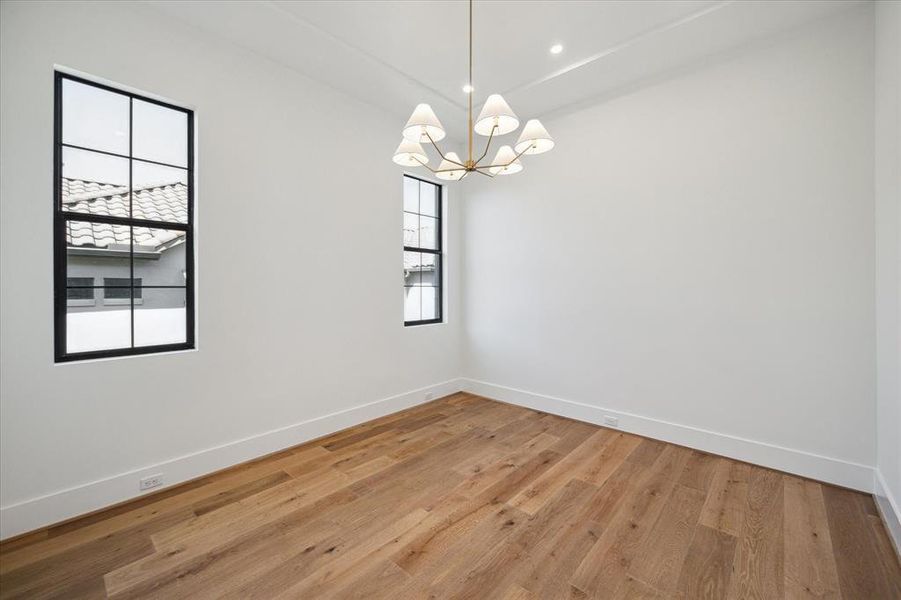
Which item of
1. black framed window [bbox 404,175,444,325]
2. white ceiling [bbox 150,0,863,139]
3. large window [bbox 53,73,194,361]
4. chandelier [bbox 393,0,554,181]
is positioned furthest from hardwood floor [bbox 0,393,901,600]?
white ceiling [bbox 150,0,863,139]

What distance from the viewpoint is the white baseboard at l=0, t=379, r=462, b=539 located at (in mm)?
2127

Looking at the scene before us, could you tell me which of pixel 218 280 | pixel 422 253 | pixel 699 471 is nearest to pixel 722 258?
pixel 699 471

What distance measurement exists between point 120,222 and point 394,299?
2308 millimetres

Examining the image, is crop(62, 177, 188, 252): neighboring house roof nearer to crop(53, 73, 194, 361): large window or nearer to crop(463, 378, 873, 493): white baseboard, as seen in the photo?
crop(53, 73, 194, 361): large window

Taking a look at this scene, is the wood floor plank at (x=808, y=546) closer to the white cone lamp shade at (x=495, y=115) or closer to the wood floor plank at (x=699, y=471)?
the wood floor plank at (x=699, y=471)

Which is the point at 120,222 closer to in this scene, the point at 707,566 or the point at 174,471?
the point at 174,471

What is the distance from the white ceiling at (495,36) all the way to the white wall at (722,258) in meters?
0.28

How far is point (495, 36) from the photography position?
2.89m

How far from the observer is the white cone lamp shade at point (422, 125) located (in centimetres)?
210

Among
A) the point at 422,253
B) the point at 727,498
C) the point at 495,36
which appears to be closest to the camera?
the point at 727,498

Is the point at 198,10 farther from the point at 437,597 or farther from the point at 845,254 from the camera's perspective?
the point at 845,254

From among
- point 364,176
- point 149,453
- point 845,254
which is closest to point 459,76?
point 364,176

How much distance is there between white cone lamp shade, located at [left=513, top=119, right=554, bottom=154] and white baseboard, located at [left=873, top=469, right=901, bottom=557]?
9.13ft

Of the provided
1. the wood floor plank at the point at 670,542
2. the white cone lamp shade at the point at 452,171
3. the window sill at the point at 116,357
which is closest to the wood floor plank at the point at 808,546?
the wood floor plank at the point at 670,542
